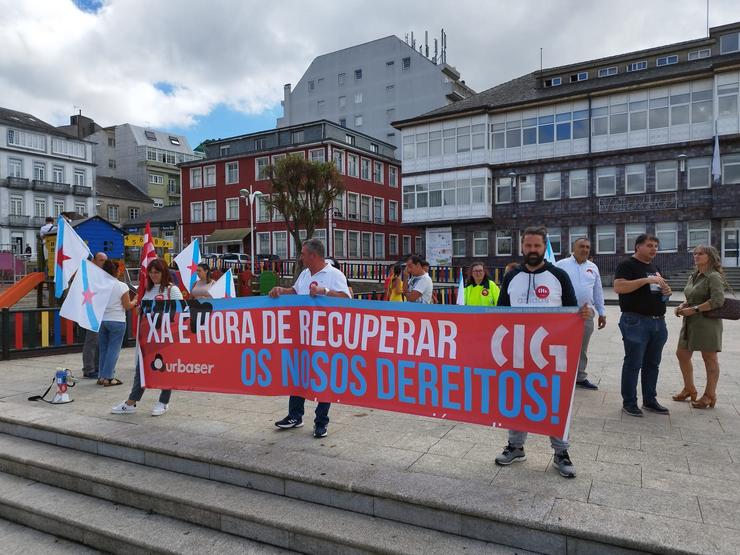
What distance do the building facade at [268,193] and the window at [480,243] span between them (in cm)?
1198

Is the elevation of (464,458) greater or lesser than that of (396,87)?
lesser

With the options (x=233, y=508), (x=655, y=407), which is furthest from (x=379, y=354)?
(x=655, y=407)

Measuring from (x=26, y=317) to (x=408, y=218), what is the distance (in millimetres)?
31260

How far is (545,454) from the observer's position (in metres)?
4.50

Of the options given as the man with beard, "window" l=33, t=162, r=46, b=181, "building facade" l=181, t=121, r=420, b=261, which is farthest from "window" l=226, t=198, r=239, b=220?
the man with beard

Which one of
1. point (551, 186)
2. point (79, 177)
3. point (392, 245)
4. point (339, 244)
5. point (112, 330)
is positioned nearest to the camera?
point (112, 330)

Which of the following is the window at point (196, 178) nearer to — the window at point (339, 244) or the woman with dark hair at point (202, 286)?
the window at point (339, 244)

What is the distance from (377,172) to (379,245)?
22.3 feet

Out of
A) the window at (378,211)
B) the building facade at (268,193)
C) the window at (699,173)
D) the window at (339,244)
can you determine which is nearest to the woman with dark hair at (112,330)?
the window at (699,173)

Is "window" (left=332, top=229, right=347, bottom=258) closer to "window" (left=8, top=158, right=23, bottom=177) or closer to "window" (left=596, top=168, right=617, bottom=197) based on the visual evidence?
"window" (left=596, top=168, right=617, bottom=197)

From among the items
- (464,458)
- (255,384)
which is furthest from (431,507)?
(255,384)

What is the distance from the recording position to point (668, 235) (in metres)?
31.6

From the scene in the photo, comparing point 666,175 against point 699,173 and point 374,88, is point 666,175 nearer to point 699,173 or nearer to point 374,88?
point 699,173

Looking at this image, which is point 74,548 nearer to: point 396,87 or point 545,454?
point 545,454
